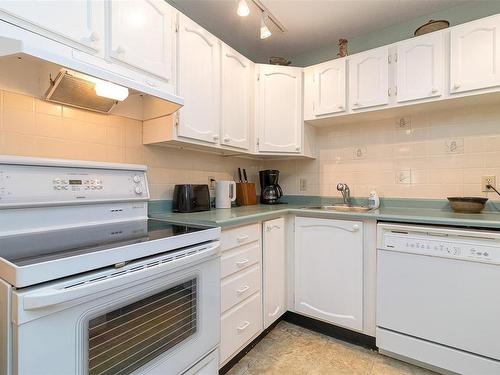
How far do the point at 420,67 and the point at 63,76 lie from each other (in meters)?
2.11

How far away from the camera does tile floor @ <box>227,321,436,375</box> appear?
1550 millimetres

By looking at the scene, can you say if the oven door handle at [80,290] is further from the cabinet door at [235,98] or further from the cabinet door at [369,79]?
A: the cabinet door at [369,79]

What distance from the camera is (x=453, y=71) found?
169 cm

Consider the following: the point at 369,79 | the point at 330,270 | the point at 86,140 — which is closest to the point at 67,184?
the point at 86,140

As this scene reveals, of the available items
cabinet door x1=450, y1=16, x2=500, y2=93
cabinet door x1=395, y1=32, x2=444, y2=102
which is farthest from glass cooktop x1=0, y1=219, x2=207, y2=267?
cabinet door x1=450, y1=16, x2=500, y2=93

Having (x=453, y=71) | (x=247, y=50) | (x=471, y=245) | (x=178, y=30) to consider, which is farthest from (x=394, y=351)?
(x=247, y=50)

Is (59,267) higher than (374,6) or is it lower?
lower

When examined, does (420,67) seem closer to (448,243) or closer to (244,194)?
(448,243)

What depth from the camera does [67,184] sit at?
1.23m

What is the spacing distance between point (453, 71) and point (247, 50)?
5.73 ft

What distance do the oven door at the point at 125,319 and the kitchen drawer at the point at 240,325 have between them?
182mm

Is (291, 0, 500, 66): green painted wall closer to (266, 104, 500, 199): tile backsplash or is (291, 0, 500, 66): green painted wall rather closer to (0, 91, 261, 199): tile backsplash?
(266, 104, 500, 199): tile backsplash

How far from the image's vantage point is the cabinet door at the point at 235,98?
1.93 metres

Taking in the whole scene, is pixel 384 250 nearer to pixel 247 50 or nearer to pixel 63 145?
pixel 63 145
